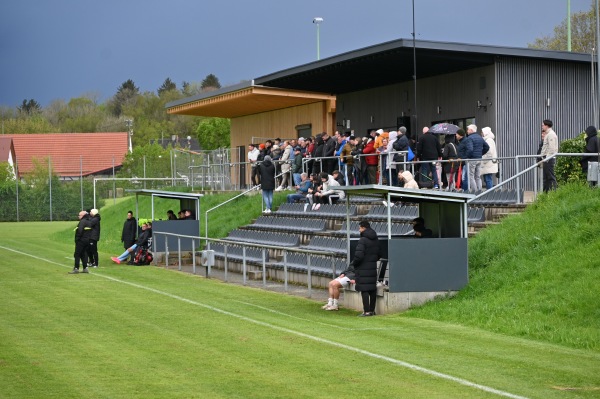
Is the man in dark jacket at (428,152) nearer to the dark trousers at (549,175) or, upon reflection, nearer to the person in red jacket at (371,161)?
the person in red jacket at (371,161)

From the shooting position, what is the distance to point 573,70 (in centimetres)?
3069

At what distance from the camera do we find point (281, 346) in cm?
1427

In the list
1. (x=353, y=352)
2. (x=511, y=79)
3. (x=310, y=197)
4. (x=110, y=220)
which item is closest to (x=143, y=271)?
(x=310, y=197)

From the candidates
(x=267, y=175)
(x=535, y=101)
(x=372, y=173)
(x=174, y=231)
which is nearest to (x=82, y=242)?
(x=174, y=231)

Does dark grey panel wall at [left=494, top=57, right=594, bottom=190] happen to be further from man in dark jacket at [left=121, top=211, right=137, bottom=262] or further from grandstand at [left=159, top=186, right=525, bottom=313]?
man in dark jacket at [left=121, top=211, right=137, bottom=262]

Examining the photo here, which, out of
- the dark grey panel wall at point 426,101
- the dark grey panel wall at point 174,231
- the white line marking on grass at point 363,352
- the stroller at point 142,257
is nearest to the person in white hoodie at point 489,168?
the dark grey panel wall at point 426,101

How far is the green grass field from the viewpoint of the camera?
11273mm

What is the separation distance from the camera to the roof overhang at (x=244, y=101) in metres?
40.8

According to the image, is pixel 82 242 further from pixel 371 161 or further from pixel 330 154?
pixel 330 154

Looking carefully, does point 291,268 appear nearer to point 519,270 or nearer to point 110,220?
point 519,270

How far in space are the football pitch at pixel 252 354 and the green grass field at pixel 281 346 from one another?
0.02m

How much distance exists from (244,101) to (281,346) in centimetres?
2983

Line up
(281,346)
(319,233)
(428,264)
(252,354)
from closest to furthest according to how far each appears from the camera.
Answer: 1. (252,354)
2. (281,346)
3. (428,264)
4. (319,233)

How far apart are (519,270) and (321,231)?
32.1 feet
